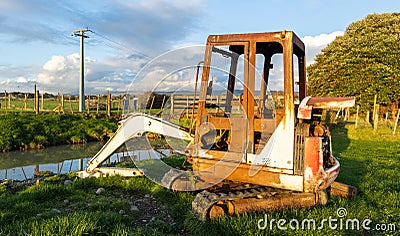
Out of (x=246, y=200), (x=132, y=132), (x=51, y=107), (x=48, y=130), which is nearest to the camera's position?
(x=246, y=200)

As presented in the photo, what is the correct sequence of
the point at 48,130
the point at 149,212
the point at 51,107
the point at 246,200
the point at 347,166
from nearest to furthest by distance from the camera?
the point at 246,200, the point at 149,212, the point at 347,166, the point at 48,130, the point at 51,107

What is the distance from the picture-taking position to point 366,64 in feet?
86.5

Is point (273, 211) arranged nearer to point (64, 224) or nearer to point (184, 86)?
point (184, 86)

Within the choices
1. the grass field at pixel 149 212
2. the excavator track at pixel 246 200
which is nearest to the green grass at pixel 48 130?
the grass field at pixel 149 212

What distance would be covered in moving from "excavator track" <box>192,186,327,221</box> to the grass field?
0.13 meters

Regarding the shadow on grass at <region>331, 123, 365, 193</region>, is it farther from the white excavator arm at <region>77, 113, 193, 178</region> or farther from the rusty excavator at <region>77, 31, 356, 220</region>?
the white excavator arm at <region>77, 113, 193, 178</region>

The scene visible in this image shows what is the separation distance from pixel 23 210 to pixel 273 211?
416 centimetres

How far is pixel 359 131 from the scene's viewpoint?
792 inches

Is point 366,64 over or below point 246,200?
over

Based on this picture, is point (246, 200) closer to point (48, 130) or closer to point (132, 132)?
point (132, 132)

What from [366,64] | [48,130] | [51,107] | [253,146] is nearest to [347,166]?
[253,146]

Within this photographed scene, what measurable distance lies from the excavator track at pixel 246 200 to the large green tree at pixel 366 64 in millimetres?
23228

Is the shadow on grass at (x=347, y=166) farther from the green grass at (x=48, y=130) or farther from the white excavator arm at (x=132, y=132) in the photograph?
the green grass at (x=48, y=130)

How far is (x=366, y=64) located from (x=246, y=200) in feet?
82.4
